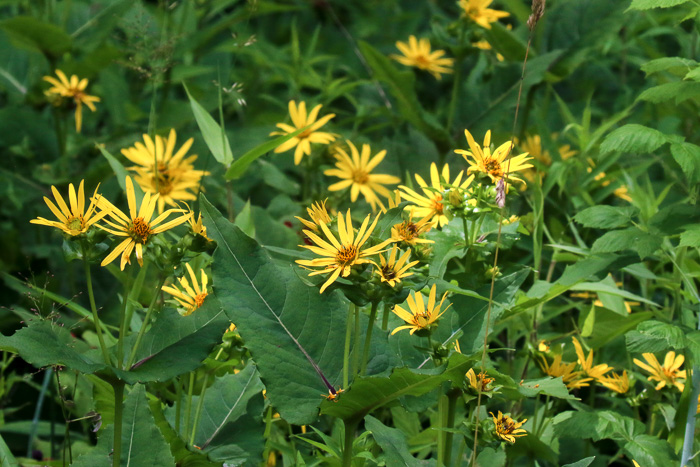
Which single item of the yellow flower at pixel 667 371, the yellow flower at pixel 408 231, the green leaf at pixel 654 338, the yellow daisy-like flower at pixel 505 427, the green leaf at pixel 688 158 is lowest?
the yellow flower at pixel 667 371

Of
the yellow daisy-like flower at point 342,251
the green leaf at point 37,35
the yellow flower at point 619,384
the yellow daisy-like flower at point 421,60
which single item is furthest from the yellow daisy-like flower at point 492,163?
the green leaf at point 37,35

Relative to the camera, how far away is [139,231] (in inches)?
41.9

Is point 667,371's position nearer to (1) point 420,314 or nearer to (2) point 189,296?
(1) point 420,314

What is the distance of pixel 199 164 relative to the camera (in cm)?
248

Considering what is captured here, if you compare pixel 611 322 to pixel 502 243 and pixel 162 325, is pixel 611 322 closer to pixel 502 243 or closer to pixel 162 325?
pixel 502 243

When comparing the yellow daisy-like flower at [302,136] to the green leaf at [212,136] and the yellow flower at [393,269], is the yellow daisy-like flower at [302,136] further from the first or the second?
the yellow flower at [393,269]

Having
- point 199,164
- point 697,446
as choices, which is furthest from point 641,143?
point 199,164

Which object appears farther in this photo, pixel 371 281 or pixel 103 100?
pixel 103 100

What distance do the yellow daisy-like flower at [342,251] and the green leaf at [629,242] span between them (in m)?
0.54

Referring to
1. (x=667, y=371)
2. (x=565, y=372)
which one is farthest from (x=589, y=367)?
(x=667, y=371)

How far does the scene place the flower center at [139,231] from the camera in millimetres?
1064

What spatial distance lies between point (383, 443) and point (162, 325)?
1.24ft

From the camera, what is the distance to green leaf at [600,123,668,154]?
1251 mm

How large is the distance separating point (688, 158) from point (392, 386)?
653 mm
